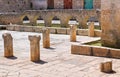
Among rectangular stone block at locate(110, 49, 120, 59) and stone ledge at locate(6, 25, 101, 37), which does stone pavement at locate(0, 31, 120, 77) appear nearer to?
rectangular stone block at locate(110, 49, 120, 59)

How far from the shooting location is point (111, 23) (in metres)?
9.02

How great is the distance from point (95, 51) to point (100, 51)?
19 centimetres

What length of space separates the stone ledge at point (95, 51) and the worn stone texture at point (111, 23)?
549 mm

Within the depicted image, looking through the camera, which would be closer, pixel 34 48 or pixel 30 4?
pixel 34 48

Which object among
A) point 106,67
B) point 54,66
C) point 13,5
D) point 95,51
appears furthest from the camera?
point 13,5

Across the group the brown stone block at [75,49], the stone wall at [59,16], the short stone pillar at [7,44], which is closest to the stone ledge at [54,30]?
the stone wall at [59,16]

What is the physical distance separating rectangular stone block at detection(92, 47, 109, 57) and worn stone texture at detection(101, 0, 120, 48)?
21.4 inches

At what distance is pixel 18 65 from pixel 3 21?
1588 centimetres

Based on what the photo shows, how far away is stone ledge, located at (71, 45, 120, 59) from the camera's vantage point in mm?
8432

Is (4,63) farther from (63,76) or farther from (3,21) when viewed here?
(3,21)

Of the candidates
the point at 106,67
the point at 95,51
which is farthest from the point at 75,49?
the point at 106,67

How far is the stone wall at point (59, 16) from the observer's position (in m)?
20.0

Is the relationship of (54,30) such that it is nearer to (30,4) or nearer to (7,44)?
(7,44)

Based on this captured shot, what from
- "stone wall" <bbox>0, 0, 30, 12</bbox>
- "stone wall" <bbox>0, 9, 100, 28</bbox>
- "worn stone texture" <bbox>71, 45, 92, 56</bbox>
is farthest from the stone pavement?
"stone wall" <bbox>0, 0, 30, 12</bbox>
